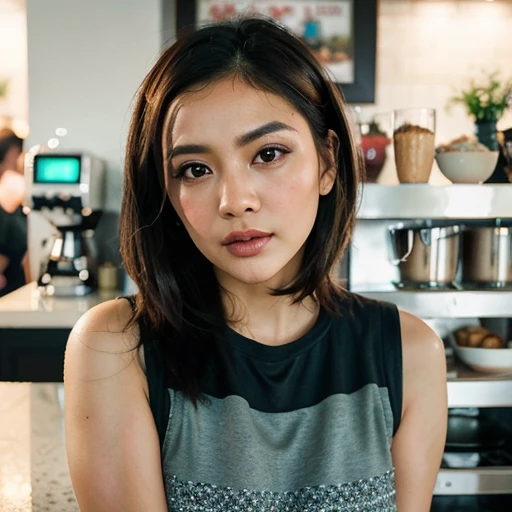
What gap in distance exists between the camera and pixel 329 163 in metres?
1.10

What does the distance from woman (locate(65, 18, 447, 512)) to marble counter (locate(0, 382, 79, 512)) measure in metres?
0.11

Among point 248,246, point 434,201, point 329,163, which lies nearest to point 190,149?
point 248,246

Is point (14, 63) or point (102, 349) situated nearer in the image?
point (102, 349)

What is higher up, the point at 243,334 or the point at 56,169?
the point at 56,169

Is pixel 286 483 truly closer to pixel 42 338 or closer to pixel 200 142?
pixel 200 142

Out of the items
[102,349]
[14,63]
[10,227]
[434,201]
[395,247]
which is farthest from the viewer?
[14,63]

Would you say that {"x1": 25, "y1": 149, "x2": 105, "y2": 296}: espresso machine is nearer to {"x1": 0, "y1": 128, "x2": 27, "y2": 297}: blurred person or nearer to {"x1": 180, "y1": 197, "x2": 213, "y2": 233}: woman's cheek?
{"x1": 0, "y1": 128, "x2": 27, "y2": 297}: blurred person

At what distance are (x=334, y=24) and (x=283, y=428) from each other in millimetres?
2094

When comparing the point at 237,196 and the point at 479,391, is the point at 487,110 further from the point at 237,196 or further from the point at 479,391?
the point at 237,196

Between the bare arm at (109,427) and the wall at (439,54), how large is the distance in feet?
6.49

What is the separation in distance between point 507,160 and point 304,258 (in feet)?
4.21

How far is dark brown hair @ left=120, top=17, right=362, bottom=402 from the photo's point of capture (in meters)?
0.99

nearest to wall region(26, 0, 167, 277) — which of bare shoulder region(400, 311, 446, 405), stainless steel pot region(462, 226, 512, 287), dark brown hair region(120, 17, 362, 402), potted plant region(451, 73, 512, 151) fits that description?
potted plant region(451, 73, 512, 151)

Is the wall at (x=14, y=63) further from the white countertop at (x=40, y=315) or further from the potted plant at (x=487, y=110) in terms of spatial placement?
the potted plant at (x=487, y=110)
